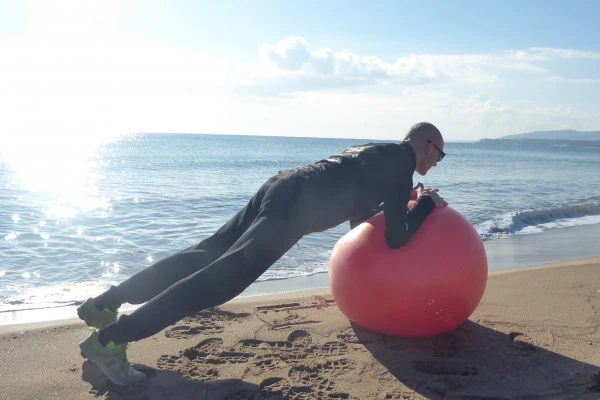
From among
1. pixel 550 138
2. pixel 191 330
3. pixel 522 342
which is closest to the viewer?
pixel 522 342

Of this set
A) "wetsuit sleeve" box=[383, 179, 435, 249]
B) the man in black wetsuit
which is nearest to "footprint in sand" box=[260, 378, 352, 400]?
the man in black wetsuit

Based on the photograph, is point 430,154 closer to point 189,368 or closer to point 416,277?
point 416,277

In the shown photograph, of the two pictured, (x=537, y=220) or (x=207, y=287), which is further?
(x=537, y=220)

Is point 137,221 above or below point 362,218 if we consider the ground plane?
below

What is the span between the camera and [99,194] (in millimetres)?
16516

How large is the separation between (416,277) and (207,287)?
1.64 m

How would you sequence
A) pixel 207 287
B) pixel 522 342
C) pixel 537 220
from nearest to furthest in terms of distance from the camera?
pixel 207 287 → pixel 522 342 → pixel 537 220

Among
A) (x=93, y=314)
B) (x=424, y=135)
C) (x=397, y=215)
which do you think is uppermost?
(x=424, y=135)

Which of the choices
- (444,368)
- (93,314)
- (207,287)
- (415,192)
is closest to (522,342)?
(444,368)

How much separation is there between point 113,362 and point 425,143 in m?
2.84

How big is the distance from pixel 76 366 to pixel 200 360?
906 millimetres

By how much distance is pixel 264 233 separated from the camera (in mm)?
3670

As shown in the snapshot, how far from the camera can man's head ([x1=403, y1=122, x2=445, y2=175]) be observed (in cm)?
432

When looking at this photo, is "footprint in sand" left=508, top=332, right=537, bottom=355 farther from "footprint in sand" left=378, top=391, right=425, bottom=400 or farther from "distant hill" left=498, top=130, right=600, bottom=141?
"distant hill" left=498, top=130, right=600, bottom=141
